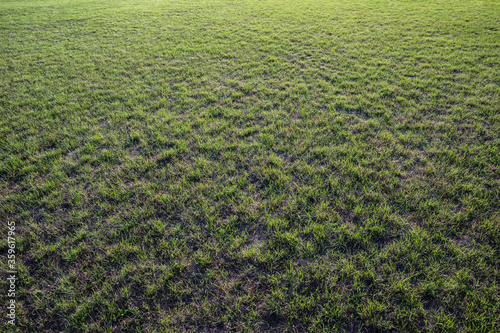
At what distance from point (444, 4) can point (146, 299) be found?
59.7 feet

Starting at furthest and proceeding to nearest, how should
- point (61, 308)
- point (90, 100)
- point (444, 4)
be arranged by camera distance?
1. point (444, 4)
2. point (90, 100)
3. point (61, 308)

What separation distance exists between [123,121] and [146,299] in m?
3.78

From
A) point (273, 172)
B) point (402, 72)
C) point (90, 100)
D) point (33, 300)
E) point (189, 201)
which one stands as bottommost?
point (33, 300)

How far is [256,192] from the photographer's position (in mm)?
3350

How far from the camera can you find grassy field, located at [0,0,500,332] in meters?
→ 2.28

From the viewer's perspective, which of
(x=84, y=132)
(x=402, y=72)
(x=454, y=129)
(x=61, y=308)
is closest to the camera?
(x=61, y=308)

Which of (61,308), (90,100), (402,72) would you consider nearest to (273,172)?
(61,308)

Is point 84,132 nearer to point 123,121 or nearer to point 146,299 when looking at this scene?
point 123,121

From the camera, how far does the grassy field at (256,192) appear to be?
7.48 ft

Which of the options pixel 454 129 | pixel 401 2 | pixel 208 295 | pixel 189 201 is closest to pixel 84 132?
pixel 189 201

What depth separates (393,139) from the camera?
411 cm

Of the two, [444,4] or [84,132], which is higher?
[444,4]

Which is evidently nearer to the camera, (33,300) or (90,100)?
(33,300)

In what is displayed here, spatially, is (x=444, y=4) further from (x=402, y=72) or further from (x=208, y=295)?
(x=208, y=295)
